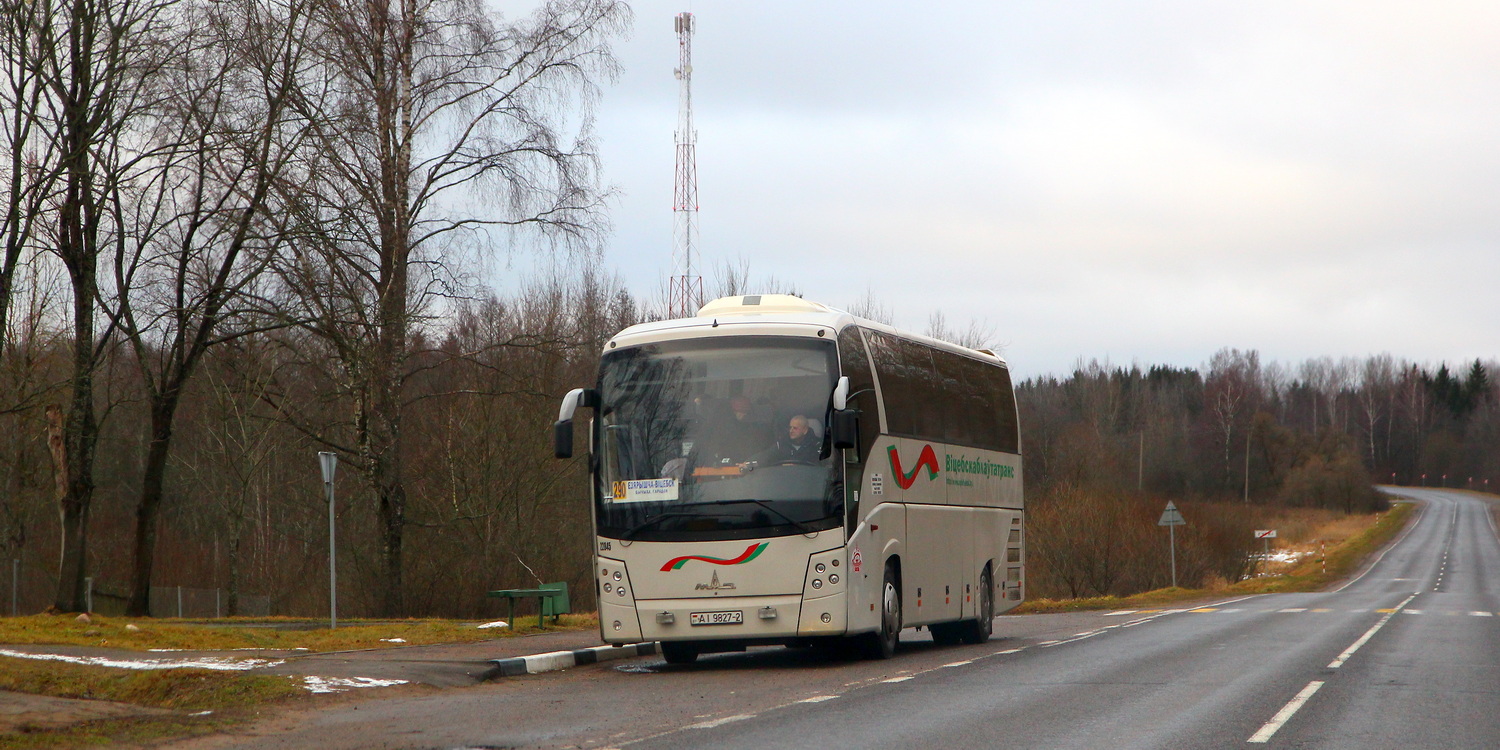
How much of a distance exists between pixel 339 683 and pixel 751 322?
18.1 feet

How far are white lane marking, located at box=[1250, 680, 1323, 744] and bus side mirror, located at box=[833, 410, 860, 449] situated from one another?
4.52m

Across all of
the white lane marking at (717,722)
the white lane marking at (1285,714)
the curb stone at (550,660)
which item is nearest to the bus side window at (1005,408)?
the curb stone at (550,660)

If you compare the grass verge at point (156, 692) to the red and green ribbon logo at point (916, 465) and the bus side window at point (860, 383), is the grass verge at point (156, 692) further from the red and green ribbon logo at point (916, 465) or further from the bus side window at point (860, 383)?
the red and green ribbon logo at point (916, 465)

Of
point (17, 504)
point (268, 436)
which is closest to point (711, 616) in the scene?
point (268, 436)

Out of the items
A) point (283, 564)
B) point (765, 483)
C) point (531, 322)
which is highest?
point (531, 322)

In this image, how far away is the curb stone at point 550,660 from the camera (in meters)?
13.7

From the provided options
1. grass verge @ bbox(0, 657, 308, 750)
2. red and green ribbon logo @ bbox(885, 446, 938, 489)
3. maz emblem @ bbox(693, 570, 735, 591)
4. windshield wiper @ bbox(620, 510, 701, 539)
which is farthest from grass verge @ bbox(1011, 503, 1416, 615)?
grass verge @ bbox(0, 657, 308, 750)

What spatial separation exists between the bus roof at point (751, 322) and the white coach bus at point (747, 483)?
0.09 ft

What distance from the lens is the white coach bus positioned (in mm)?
13562

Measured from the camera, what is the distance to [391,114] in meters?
26.1

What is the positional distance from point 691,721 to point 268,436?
114 feet

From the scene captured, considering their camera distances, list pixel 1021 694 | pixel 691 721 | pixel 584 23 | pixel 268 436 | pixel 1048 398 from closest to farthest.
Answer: pixel 691 721
pixel 1021 694
pixel 584 23
pixel 268 436
pixel 1048 398

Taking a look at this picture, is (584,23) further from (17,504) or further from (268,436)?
(17,504)

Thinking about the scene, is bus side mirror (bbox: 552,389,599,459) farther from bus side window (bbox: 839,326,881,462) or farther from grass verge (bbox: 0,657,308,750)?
grass verge (bbox: 0,657,308,750)
